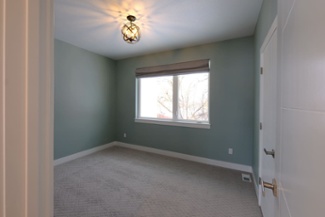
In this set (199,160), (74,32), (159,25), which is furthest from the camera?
(199,160)

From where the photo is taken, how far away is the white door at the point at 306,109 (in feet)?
1.00

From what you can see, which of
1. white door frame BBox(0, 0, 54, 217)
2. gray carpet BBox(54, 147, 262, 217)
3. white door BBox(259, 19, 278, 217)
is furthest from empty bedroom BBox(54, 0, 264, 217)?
white door frame BBox(0, 0, 54, 217)

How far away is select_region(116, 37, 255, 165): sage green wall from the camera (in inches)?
114

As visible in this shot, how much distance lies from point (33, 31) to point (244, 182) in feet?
9.92

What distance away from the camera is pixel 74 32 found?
9.12 ft

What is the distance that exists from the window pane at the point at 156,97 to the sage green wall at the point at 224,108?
1.24 ft

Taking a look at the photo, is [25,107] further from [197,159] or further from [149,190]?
[197,159]

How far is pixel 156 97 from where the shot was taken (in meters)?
4.04

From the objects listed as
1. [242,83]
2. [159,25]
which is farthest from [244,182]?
[159,25]

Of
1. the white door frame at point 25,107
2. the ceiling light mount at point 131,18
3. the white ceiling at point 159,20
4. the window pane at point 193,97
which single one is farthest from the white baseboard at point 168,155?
the white door frame at point 25,107

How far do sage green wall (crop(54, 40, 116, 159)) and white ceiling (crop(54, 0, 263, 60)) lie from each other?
46cm

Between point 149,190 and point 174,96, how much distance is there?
6.89 ft

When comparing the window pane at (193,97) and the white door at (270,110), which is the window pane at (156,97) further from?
the white door at (270,110)

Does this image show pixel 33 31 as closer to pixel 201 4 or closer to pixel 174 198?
pixel 201 4
